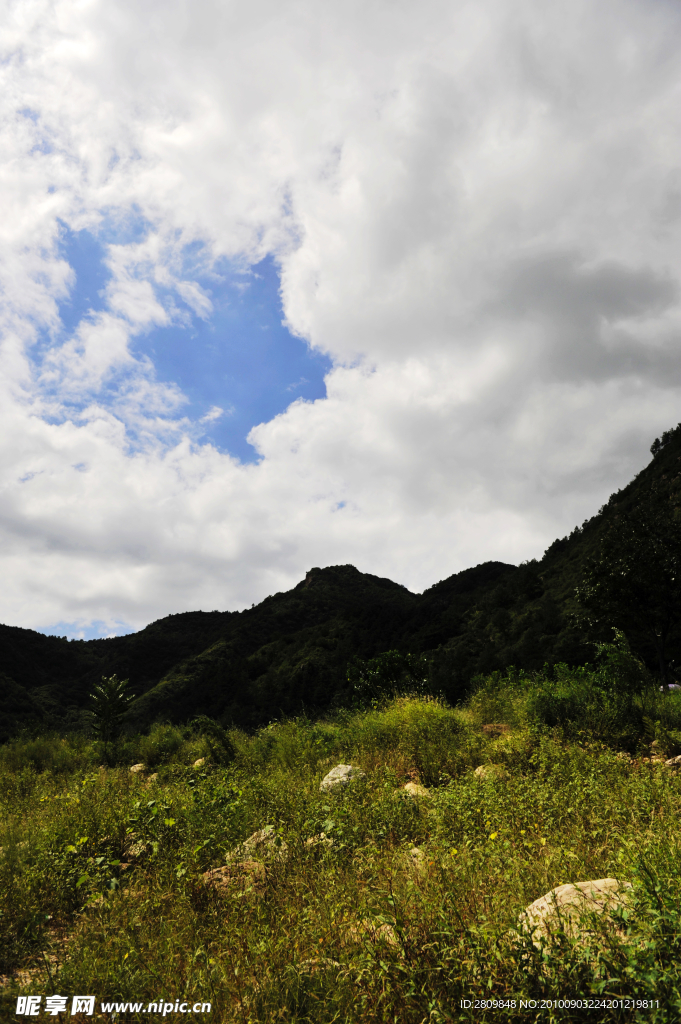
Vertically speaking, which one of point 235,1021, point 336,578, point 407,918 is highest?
point 336,578

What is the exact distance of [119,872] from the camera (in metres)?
4.23

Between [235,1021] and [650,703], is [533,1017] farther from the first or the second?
[650,703]

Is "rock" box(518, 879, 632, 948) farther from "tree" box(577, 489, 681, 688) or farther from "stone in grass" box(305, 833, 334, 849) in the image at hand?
"tree" box(577, 489, 681, 688)

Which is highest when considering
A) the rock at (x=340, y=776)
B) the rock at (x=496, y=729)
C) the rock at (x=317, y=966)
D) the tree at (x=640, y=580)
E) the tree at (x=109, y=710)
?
the tree at (x=640, y=580)

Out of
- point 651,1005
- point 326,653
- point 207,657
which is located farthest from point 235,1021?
point 207,657

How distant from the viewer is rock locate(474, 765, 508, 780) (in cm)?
565

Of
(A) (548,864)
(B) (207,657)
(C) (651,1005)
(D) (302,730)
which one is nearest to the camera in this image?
(C) (651,1005)

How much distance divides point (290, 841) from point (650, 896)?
2.93 m

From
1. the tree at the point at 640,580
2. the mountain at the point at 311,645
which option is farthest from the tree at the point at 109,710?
the tree at the point at 640,580

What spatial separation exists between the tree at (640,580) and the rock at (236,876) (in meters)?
11.8

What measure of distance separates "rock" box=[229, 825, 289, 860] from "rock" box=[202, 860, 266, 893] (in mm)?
93

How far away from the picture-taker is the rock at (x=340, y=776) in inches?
228

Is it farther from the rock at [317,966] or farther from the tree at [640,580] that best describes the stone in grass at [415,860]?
→ the tree at [640,580]

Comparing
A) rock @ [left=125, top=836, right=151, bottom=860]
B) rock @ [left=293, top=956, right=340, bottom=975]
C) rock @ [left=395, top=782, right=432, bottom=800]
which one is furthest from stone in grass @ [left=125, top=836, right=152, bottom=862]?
rock @ [left=293, top=956, right=340, bottom=975]
